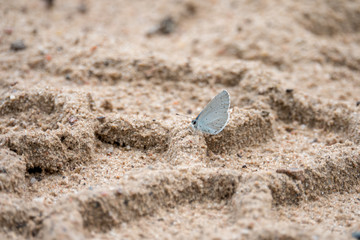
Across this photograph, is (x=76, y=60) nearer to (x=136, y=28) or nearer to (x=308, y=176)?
(x=136, y=28)

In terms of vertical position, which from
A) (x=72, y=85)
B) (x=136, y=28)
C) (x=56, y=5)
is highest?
(x=56, y=5)

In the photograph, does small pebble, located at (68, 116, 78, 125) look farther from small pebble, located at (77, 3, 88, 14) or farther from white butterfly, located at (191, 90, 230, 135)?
small pebble, located at (77, 3, 88, 14)

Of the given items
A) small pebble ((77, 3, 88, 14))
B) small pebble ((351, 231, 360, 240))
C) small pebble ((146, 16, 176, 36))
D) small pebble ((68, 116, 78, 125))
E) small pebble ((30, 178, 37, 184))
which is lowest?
small pebble ((351, 231, 360, 240))

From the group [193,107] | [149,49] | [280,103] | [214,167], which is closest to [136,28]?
[149,49]

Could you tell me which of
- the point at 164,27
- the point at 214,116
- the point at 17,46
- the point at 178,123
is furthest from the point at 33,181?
the point at 164,27

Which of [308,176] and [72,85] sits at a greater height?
[72,85]

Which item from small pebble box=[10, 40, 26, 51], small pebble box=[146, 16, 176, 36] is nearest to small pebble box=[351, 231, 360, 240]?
small pebble box=[146, 16, 176, 36]

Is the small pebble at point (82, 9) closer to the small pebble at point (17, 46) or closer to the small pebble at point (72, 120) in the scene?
the small pebble at point (17, 46)
